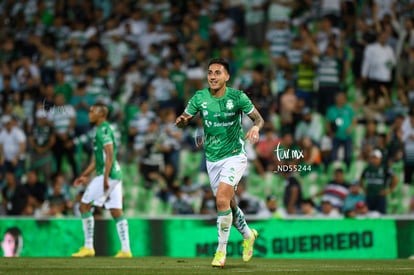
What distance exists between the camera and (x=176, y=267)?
13.2 metres

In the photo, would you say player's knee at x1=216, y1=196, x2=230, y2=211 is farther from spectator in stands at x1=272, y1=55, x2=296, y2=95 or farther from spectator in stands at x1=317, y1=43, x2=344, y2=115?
spectator in stands at x1=272, y1=55, x2=296, y2=95

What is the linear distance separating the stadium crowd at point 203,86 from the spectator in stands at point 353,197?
0.03 m

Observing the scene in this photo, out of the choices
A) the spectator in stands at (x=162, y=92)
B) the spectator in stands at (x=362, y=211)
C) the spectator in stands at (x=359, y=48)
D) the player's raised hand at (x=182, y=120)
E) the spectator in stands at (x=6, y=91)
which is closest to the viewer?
the player's raised hand at (x=182, y=120)

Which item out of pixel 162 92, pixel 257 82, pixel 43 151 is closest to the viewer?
pixel 43 151

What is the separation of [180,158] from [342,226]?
15.3 ft

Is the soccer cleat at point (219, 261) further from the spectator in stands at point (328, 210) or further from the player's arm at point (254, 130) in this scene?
the spectator in stands at point (328, 210)

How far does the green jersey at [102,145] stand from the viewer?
17.1 m

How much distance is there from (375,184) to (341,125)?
1.93 m

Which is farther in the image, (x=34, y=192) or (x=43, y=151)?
(x=43, y=151)

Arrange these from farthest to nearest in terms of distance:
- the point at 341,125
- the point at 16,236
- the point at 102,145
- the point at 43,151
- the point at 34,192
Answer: the point at 43,151, the point at 341,125, the point at 34,192, the point at 16,236, the point at 102,145

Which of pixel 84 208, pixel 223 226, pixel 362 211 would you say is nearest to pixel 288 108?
pixel 362 211

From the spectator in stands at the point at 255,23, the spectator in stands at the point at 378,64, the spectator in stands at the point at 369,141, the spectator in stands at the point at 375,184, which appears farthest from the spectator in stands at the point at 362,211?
the spectator in stands at the point at 255,23

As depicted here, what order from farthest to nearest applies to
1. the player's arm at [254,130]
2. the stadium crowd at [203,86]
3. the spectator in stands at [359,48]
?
the spectator in stands at [359,48] < the stadium crowd at [203,86] < the player's arm at [254,130]

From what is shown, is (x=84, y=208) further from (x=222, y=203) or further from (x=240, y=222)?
(x=222, y=203)
